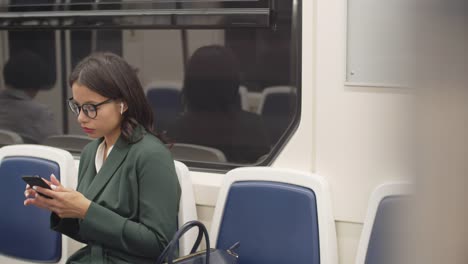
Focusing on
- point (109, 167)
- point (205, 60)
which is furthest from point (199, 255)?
point (205, 60)

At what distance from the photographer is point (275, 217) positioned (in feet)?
7.47

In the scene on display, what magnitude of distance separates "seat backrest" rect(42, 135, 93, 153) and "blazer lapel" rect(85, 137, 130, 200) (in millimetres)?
646

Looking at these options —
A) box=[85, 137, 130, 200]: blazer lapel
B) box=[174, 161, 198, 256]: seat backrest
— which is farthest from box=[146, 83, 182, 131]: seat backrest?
box=[85, 137, 130, 200]: blazer lapel

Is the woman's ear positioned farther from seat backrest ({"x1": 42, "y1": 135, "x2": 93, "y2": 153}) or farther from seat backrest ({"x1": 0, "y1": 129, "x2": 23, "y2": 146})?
seat backrest ({"x1": 0, "y1": 129, "x2": 23, "y2": 146})

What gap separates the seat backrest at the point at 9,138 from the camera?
120 inches

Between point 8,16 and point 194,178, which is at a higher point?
point 8,16

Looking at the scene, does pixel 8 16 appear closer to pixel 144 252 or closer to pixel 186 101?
pixel 186 101

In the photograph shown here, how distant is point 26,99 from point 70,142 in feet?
0.99

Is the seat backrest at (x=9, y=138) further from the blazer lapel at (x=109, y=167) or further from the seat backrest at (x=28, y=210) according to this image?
the blazer lapel at (x=109, y=167)

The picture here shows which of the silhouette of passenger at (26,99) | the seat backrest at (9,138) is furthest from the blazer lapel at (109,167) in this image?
the seat backrest at (9,138)

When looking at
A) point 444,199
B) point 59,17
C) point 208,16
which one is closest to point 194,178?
point 208,16

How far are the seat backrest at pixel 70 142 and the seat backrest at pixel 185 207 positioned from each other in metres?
0.63

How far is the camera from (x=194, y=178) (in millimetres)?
2537

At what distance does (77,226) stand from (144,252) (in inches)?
12.3
